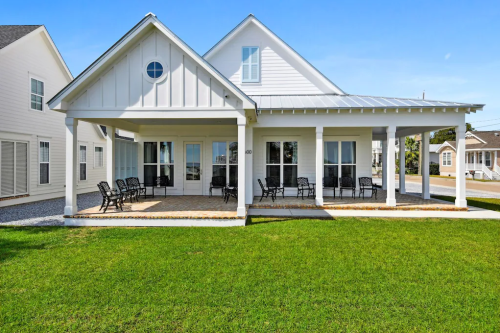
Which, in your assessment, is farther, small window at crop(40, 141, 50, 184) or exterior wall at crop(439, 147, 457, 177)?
exterior wall at crop(439, 147, 457, 177)

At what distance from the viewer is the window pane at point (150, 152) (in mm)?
13336

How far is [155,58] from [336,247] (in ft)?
22.7

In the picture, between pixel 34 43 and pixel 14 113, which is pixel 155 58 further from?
pixel 34 43

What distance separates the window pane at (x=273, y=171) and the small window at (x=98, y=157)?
10666 mm

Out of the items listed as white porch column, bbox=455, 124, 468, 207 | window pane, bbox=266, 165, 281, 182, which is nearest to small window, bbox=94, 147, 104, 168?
window pane, bbox=266, 165, 281, 182

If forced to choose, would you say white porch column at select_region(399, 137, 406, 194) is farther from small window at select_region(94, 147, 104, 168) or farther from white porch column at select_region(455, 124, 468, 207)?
small window at select_region(94, 147, 104, 168)

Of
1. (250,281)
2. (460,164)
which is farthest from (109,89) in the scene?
(460,164)

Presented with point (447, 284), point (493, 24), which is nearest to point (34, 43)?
point (447, 284)

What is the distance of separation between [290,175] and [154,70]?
7.29 metres

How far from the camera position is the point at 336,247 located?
19.4 ft

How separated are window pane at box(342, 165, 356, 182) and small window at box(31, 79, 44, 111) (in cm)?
1445

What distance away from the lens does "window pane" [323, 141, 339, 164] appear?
1262 cm

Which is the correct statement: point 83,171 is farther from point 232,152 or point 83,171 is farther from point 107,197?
point 232,152

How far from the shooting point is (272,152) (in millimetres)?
12664
